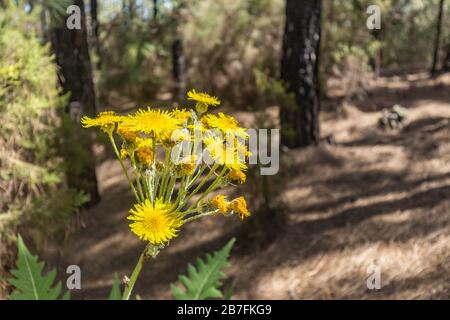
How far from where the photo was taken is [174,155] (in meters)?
1.20

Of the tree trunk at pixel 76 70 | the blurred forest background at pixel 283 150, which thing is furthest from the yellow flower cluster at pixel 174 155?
the tree trunk at pixel 76 70

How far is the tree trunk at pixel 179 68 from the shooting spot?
10.8 meters

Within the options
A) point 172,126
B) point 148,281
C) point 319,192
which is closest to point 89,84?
point 148,281

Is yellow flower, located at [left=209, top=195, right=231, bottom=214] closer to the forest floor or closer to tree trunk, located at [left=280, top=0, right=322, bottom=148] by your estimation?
the forest floor

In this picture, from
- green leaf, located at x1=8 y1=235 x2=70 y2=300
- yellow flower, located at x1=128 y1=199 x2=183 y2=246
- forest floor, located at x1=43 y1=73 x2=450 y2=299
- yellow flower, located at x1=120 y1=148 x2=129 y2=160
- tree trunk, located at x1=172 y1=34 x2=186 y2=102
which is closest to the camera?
yellow flower, located at x1=128 y1=199 x2=183 y2=246

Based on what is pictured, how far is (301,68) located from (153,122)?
20.2 feet

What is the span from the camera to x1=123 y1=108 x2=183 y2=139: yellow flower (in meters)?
1.07

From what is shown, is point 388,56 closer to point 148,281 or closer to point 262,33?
point 262,33

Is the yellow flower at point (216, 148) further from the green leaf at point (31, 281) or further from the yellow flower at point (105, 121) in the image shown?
the green leaf at point (31, 281)

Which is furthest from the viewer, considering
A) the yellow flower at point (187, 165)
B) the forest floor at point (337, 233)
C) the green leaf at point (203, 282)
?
the forest floor at point (337, 233)

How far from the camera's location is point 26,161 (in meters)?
4.96

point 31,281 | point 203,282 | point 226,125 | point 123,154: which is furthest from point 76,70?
point 226,125

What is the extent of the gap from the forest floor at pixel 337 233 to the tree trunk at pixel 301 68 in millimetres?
393

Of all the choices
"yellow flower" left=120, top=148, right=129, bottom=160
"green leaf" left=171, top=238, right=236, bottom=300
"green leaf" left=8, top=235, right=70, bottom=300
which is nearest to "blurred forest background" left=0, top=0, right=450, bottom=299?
"green leaf" left=171, top=238, right=236, bottom=300
